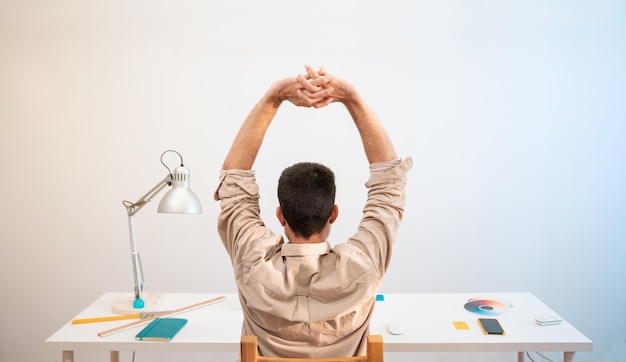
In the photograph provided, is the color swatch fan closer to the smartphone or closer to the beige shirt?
the smartphone

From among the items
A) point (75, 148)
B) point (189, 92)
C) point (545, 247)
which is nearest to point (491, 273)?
point (545, 247)

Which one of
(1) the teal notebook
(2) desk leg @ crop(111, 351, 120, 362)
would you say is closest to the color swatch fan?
(1) the teal notebook

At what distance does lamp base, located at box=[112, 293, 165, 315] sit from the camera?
2297 millimetres

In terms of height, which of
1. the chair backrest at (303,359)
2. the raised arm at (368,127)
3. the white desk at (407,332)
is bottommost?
the white desk at (407,332)

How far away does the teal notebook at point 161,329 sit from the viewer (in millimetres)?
2000

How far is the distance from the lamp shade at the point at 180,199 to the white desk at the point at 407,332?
0.47m

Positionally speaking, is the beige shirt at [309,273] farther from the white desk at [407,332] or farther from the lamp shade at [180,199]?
the lamp shade at [180,199]

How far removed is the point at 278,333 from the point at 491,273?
254cm

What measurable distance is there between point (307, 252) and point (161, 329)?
111cm

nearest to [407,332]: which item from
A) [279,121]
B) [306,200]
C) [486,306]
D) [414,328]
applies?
[414,328]

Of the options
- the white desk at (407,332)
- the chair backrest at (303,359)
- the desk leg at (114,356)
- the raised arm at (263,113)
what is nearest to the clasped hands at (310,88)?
the raised arm at (263,113)

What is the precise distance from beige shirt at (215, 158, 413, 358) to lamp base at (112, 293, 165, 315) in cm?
115

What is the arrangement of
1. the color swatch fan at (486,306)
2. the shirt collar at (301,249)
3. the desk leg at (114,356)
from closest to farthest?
the shirt collar at (301,249) < the color swatch fan at (486,306) < the desk leg at (114,356)

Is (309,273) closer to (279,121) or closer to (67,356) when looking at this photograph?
(67,356)
